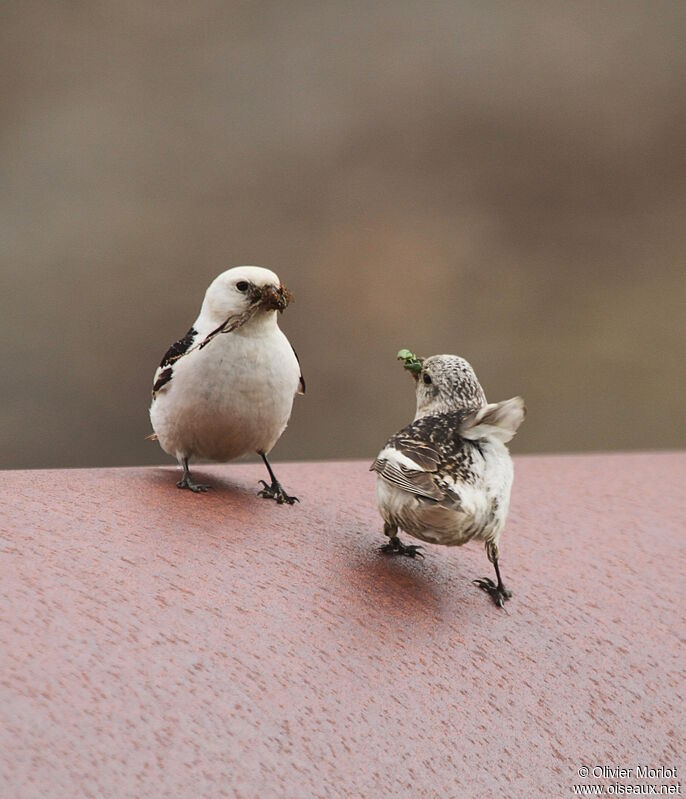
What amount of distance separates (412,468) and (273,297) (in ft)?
1.45

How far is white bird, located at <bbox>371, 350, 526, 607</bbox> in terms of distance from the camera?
5.17 feet

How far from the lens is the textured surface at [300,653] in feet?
3.74

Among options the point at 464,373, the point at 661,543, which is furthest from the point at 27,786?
the point at 661,543

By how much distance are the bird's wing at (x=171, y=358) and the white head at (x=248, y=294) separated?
0.26 feet

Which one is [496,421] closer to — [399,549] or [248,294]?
[399,549]

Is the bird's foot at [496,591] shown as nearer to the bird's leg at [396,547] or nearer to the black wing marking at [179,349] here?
the bird's leg at [396,547]

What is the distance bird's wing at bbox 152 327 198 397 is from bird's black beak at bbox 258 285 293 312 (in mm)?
168

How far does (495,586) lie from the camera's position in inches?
68.6

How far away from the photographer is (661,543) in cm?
211

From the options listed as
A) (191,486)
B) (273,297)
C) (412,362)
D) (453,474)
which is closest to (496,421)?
(453,474)

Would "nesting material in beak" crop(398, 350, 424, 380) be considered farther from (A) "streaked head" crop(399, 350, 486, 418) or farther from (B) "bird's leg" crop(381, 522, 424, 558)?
(B) "bird's leg" crop(381, 522, 424, 558)

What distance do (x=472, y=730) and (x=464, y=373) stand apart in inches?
26.5

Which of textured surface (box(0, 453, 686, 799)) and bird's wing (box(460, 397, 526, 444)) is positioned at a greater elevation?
bird's wing (box(460, 397, 526, 444))

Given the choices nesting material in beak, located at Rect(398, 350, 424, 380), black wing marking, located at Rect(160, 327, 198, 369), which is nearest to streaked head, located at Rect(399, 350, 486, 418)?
nesting material in beak, located at Rect(398, 350, 424, 380)
